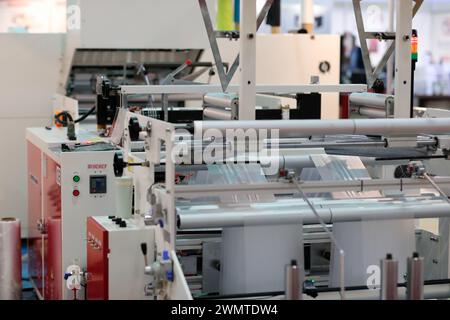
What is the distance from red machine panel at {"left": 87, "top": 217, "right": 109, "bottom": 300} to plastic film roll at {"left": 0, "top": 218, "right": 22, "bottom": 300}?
1112mm

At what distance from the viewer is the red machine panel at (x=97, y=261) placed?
334 cm

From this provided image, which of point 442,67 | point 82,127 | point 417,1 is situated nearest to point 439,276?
point 417,1

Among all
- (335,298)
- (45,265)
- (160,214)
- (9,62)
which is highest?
(9,62)

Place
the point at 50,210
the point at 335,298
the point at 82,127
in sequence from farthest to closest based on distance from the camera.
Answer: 1. the point at 82,127
2. the point at 50,210
3. the point at 335,298

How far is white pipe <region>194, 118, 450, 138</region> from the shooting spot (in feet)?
9.82

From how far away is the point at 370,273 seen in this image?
3307mm

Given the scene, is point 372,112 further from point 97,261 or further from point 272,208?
point 97,261

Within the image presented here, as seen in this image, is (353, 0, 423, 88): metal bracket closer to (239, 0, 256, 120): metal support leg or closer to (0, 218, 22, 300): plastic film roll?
(239, 0, 256, 120): metal support leg

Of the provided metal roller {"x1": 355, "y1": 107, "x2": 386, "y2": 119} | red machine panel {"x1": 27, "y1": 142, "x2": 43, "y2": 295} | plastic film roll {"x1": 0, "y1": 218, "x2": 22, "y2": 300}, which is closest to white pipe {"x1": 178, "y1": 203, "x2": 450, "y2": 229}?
metal roller {"x1": 355, "y1": 107, "x2": 386, "y2": 119}
